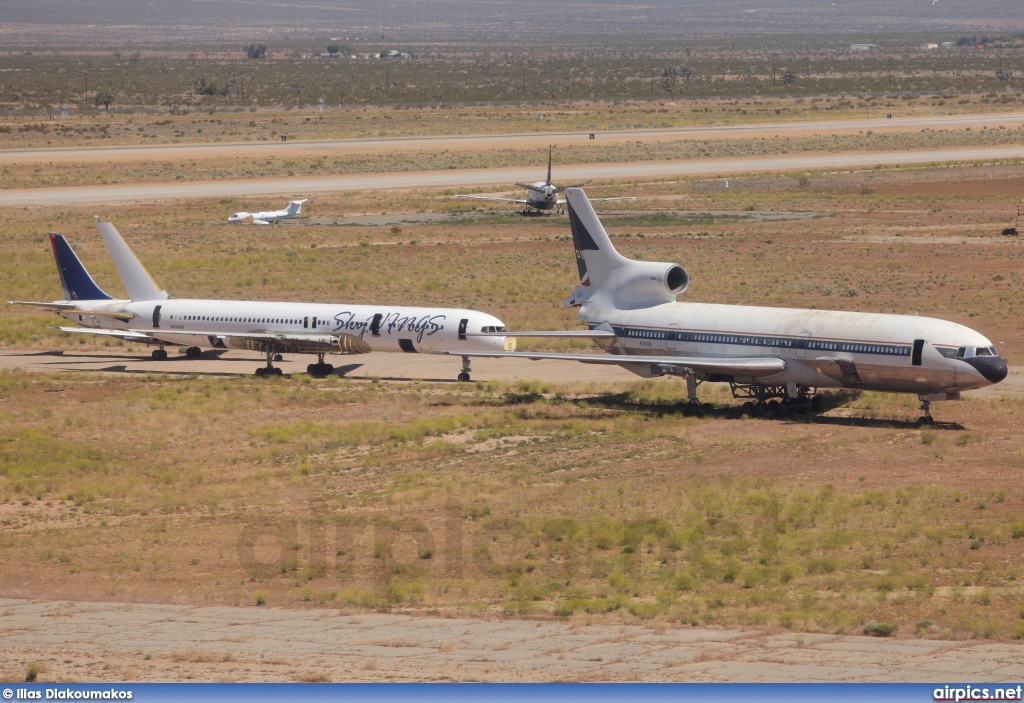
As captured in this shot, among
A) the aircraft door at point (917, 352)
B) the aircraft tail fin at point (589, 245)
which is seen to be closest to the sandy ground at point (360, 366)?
the aircraft tail fin at point (589, 245)

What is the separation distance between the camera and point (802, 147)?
553ft

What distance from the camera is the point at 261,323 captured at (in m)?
66.8

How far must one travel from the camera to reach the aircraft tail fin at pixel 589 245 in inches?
2275

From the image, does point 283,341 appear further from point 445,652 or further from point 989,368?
point 445,652

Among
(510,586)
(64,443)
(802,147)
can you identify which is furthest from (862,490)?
(802,147)

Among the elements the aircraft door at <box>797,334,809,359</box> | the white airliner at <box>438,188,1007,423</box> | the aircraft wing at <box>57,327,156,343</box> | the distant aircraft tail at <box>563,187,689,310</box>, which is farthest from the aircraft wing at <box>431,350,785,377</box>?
the aircraft wing at <box>57,327,156,343</box>

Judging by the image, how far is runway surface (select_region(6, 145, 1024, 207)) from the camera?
13412 cm

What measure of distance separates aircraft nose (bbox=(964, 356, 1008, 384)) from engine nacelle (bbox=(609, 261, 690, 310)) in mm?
12396

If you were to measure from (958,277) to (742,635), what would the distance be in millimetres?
62746

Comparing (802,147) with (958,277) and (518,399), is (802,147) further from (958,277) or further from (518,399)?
(518,399)

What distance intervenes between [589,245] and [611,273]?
1735 millimetres

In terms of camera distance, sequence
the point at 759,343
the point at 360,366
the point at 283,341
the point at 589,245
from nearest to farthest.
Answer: the point at 759,343, the point at 589,245, the point at 283,341, the point at 360,366
